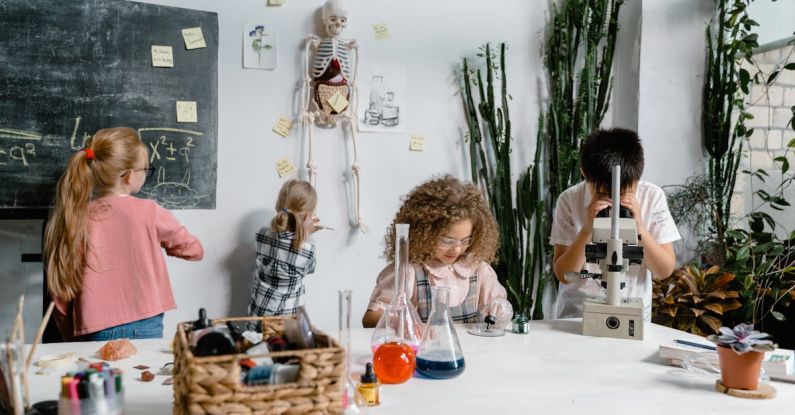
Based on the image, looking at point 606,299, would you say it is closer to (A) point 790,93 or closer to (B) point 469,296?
(B) point 469,296

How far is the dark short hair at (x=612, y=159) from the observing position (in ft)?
7.27

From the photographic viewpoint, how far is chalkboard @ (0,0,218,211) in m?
2.78

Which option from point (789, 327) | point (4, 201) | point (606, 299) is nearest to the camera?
point (606, 299)

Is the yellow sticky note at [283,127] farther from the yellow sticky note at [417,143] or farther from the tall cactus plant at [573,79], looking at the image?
the tall cactus plant at [573,79]

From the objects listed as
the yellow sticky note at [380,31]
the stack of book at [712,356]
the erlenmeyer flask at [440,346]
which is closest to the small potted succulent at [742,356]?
the stack of book at [712,356]

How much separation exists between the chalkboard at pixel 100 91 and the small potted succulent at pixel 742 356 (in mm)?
2394

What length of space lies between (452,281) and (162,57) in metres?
1.80

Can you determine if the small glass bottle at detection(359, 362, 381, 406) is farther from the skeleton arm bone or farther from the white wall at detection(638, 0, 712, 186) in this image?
the white wall at detection(638, 0, 712, 186)

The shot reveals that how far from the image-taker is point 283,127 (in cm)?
328

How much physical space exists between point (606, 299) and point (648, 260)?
0.37 m

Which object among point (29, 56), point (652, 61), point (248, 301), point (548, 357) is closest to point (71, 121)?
point (29, 56)

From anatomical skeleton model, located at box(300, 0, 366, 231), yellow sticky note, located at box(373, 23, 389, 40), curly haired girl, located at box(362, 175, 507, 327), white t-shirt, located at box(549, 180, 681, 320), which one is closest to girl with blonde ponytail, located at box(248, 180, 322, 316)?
anatomical skeleton model, located at box(300, 0, 366, 231)

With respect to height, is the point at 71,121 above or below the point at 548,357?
above

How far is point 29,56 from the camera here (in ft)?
9.16
